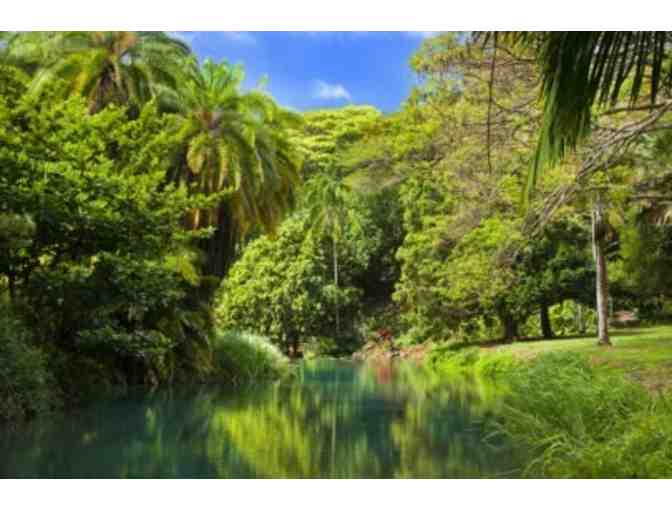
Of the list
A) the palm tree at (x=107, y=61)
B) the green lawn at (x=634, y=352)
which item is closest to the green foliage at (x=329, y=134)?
the palm tree at (x=107, y=61)

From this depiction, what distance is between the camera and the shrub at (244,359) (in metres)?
18.2

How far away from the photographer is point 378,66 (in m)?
9.53

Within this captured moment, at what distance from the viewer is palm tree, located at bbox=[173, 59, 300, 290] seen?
1644cm

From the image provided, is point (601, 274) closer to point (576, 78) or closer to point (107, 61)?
point (107, 61)

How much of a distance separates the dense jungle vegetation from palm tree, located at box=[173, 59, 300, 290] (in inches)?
1.9

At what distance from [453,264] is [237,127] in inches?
400

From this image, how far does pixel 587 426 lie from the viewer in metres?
7.36

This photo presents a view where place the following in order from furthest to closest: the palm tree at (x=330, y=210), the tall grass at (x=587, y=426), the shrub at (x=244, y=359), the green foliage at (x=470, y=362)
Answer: the palm tree at (x=330, y=210) → the green foliage at (x=470, y=362) → the shrub at (x=244, y=359) → the tall grass at (x=587, y=426)

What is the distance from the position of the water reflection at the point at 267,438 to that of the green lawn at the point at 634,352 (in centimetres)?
209

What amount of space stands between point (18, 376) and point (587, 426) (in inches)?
243

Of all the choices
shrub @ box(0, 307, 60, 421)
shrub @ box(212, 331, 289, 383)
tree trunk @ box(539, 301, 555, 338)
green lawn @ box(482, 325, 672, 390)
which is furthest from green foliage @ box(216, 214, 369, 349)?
shrub @ box(0, 307, 60, 421)
